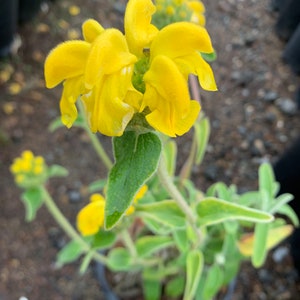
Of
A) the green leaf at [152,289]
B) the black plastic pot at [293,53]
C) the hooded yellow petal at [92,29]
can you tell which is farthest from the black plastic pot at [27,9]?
the hooded yellow petal at [92,29]

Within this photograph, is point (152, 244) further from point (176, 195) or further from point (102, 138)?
point (102, 138)

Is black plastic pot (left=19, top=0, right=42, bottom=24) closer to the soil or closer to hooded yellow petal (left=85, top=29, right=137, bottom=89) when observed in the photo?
the soil

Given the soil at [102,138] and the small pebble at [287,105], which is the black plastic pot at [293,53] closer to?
the soil at [102,138]

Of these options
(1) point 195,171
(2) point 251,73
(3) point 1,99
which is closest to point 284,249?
(1) point 195,171

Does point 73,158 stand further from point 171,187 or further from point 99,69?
point 99,69

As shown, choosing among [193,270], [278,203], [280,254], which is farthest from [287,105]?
[193,270]

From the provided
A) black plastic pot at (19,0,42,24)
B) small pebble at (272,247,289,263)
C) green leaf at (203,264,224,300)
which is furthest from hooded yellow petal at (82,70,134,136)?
black plastic pot at (19,0,42,24)
